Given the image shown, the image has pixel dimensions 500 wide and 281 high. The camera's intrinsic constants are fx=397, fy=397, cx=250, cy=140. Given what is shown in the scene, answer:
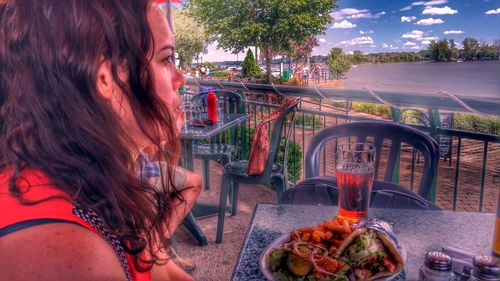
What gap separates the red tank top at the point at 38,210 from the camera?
52cm

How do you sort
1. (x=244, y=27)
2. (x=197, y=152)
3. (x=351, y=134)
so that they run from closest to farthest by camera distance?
(x=351, y=134), (x=197, y=152), (x=244, y=27)

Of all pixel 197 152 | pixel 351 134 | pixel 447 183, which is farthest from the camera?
pixel 447 183

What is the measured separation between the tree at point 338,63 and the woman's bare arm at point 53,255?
21217 millimetres

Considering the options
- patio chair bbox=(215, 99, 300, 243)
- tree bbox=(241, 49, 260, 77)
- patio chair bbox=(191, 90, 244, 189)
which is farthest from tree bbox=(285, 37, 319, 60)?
patio chair bbox=(215, 99, 300, 243)

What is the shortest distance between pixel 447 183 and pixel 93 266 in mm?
9857

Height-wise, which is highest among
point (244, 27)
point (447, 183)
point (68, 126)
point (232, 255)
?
point (244, 27)

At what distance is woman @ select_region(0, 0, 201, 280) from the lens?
0.54 m

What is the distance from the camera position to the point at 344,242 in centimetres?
87

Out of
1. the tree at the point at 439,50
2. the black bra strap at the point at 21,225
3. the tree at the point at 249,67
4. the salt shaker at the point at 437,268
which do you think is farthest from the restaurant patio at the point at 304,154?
the tree at the point at 249,67

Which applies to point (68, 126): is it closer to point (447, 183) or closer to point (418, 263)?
point (418, 263)

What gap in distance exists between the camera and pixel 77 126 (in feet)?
2.11

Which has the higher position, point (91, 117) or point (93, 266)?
point (91, 117)

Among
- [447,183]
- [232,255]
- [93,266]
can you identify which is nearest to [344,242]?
[93,266]

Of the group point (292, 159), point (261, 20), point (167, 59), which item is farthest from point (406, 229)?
point (261, 20)
